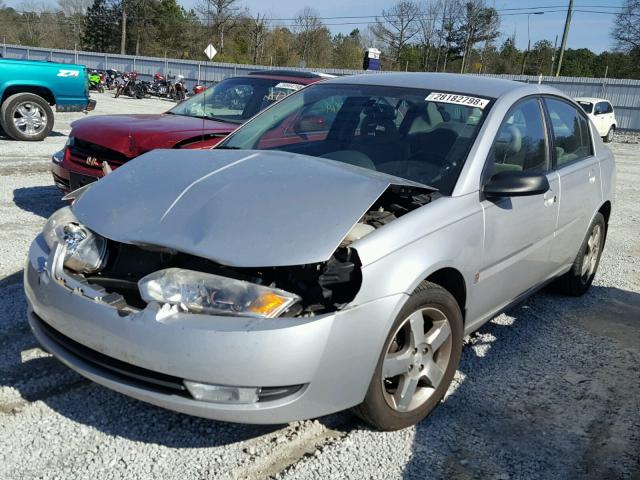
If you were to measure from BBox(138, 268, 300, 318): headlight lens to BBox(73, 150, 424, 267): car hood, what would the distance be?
96mm

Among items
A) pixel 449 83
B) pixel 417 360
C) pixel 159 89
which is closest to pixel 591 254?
pixel 449 83

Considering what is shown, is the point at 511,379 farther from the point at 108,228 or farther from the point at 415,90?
the point at 108,228

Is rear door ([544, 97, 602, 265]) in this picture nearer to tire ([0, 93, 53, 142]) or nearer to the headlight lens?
the headlight lens

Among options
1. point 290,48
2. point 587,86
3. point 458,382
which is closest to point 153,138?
point 458,382

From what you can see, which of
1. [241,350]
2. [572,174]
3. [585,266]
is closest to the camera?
[241,350]

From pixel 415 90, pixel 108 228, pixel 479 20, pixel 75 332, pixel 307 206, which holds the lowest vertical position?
pixel 75 332

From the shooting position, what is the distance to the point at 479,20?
204ft

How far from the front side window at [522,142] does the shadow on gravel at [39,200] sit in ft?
14.9

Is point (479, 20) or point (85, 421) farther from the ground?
point (479, 20)

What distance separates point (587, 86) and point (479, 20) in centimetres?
3558

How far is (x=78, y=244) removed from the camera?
2.78m

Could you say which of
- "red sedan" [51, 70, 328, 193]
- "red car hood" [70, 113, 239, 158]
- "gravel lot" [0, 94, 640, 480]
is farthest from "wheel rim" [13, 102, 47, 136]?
"gravel lot" [0, 94, 640, 480]

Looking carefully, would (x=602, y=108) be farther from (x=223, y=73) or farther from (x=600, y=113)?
(x=223, y=73)

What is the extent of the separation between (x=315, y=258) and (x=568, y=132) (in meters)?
2.80
